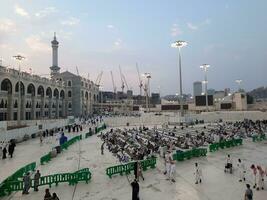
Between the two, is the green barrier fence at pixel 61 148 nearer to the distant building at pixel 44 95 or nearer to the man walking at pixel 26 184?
the man walking at pixel 26 184

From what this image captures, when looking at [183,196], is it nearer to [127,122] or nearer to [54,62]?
[127,122]

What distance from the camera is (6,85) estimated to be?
60.7 meters

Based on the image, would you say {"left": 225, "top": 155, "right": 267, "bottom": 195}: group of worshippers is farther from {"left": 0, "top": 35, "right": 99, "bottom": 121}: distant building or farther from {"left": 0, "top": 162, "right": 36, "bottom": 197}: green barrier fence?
{"left": 0, "top": 35, "right": 99, "bottom": 121}: distant building

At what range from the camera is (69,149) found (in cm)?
3189

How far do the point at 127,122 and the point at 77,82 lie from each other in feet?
142

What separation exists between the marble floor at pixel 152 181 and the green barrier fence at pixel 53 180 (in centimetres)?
31

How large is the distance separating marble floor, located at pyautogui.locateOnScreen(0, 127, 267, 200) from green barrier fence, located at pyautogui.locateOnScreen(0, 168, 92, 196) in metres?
0.31

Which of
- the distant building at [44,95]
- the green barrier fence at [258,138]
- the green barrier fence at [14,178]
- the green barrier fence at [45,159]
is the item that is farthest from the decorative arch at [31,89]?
the green barrier fence at [258,138]

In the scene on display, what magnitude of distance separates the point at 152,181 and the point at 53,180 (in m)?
6.20

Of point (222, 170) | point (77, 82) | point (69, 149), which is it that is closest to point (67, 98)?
point (77, 82)

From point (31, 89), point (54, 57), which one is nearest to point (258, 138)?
point (31, 89)

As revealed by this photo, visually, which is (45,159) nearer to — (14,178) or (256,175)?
(14,178)

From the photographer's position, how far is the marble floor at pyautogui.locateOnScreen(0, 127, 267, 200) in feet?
48.1

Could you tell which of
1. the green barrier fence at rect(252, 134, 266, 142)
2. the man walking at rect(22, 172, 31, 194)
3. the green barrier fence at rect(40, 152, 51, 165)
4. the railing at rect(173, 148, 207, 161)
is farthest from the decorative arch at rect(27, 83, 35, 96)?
the man walking at rect(22, 172, 31, 194)
